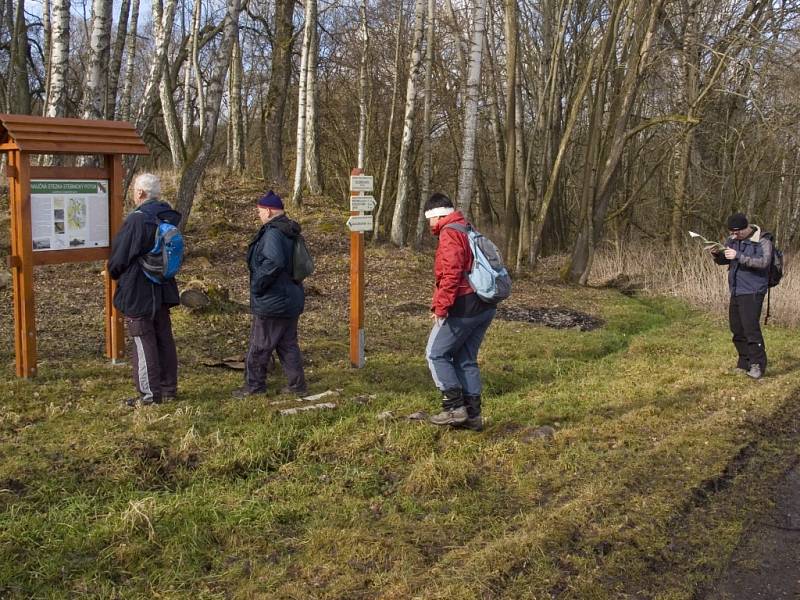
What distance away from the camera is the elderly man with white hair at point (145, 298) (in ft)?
19.2

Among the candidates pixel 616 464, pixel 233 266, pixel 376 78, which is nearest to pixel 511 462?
pixel 616 464

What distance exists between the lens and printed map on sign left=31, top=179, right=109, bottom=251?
257 inches

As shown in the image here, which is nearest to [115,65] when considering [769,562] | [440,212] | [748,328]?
[440,212]

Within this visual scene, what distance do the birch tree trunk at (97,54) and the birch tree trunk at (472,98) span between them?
5.97 m

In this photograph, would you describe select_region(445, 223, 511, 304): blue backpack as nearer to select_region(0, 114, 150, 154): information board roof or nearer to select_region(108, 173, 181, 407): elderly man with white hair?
select_region(108, 173, 181, 407): elderly man with white hair

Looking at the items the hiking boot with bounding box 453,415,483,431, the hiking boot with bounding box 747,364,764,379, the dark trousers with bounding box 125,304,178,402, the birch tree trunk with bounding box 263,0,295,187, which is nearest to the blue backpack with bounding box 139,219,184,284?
the dark trousers with bounding box 125,304,178,402

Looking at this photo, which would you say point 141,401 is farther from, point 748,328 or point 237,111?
point 237,111

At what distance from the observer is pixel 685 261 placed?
18266 millimetres

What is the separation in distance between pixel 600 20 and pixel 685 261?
7204mm

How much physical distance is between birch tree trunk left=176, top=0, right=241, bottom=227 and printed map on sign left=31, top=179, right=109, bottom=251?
5.09 metres

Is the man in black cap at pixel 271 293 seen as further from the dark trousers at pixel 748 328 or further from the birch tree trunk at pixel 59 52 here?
the dark trousers at pixel 748 328

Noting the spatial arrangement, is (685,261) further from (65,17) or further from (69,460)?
(69,460)

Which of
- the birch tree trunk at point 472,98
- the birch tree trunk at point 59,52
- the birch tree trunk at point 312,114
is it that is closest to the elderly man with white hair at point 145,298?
the birch tree trunk at point 59,52

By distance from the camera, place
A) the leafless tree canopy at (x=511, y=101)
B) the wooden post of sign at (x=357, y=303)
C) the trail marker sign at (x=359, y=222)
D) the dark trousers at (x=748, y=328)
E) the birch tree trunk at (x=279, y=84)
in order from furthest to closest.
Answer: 1. the birch tree trunk at (x=279, y=84)
2. the leafless tree canopy at (x=511, y=101)
3. the dark trousers at (x=748, y=328)
4. the wooden post of sign at (x=357, y=303)
5. the trail marker sign at (x=359, y=222)
